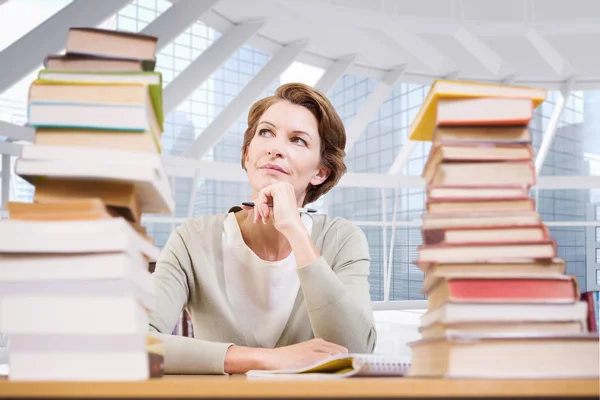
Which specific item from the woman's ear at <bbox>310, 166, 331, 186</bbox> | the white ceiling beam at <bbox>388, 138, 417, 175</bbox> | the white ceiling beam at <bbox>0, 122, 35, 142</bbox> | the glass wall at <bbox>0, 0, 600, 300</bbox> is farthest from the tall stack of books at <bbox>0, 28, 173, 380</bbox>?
the white ceiling beam at <bbox>388, 138, 417, 175</bbox>

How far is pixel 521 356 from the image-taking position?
0.76 meters

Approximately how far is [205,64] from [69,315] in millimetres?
6450

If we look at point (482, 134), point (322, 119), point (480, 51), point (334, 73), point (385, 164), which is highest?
point (480, 51)

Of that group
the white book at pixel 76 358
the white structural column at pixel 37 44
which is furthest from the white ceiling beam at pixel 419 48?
the white book at pixel 76 358

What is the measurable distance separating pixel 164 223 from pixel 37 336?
28.0ft

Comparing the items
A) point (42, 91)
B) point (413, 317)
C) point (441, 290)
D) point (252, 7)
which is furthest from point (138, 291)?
point (413, 317)

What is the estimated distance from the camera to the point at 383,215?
10.5 metres

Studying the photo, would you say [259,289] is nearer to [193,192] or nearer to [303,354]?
[303,354]

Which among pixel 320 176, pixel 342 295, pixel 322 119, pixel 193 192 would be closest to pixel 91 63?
pixel 342 295

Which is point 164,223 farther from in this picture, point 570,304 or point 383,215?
point 570,304

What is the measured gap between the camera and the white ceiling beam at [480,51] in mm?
7621

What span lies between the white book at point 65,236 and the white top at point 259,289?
998 millimetres

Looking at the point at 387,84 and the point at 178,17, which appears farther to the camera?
the point at 387,84

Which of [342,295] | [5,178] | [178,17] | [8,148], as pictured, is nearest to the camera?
[342,295]
